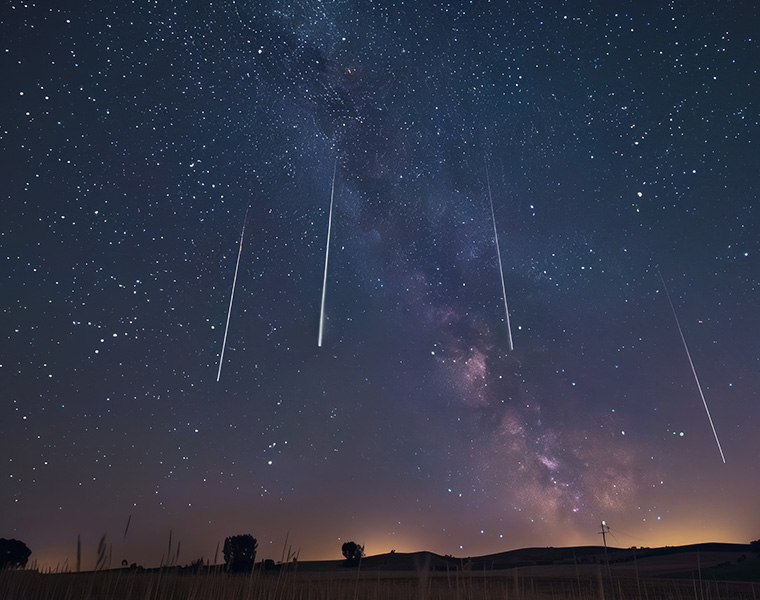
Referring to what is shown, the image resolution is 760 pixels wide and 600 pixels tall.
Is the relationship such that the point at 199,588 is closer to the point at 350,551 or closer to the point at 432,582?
the point at 432,582

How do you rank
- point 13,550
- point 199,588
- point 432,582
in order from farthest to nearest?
point 13,550 < point 432,582 < point 199,588

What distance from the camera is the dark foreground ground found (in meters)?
8.46

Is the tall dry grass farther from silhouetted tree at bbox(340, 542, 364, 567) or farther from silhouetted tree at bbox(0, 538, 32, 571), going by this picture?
silhouetted tree at bbox(340, 542, 364, 567)

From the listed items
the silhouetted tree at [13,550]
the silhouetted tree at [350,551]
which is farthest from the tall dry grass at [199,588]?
the silhouetted tree at [350,551]

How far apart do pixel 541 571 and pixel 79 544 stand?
46.2 meters

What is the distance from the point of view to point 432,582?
17500 millimetres

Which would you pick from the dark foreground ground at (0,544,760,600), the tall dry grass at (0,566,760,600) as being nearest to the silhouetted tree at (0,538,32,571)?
the dark foreground ground at (0,544,760,600)

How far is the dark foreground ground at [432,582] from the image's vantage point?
8461mm

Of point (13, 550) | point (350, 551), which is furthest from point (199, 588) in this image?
point (350, 551)

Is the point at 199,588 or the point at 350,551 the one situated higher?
the point at 350,551

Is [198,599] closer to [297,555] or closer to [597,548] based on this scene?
[297,555]

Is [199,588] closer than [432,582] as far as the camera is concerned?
Yes

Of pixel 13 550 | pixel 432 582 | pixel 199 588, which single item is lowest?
pixel 199 588

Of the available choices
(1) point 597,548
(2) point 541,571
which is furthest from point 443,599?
(1) point 597,548
